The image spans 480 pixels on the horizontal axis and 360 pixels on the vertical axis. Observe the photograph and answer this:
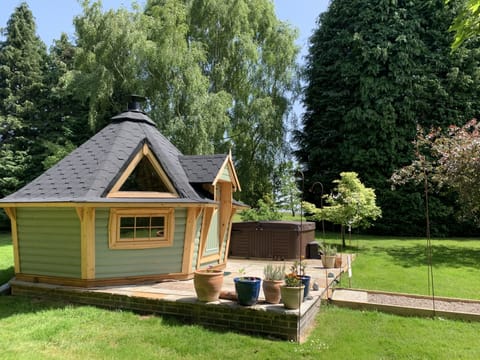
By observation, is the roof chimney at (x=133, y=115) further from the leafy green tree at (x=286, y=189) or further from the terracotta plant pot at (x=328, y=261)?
the leafy green tree at (x=286, y=189)

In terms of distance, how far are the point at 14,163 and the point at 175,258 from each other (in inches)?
805

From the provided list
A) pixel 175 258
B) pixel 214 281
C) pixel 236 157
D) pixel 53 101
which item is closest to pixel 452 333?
pixel 214 281

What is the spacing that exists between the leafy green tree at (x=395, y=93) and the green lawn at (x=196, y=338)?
15.5 meters

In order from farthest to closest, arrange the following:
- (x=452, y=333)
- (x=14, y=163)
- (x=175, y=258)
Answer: (x=14, y=163), (x=175, y=258), (x=452, y=333)

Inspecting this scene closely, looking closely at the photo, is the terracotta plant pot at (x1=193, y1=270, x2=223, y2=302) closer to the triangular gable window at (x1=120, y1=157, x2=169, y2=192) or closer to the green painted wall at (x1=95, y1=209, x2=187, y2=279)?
the green painted wall at (x1=95, y1=209, x2=187, y2=279)

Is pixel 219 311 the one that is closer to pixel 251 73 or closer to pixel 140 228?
pixel 140 228

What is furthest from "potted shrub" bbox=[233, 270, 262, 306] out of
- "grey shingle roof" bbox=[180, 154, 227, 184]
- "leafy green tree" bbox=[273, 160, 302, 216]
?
"leafy green tree" bbox=[273, 160, 302, 216]

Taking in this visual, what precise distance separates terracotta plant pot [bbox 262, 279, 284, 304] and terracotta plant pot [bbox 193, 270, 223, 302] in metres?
0.80

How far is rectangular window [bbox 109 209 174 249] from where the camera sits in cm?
724

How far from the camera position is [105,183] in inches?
286

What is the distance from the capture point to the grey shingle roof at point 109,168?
719cm

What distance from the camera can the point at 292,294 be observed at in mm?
5430

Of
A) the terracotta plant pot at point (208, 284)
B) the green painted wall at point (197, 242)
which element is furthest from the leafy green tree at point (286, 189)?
the terracotta plant pot at point (208, 284)

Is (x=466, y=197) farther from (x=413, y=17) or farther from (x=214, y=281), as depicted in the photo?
(x=413, y=17)
